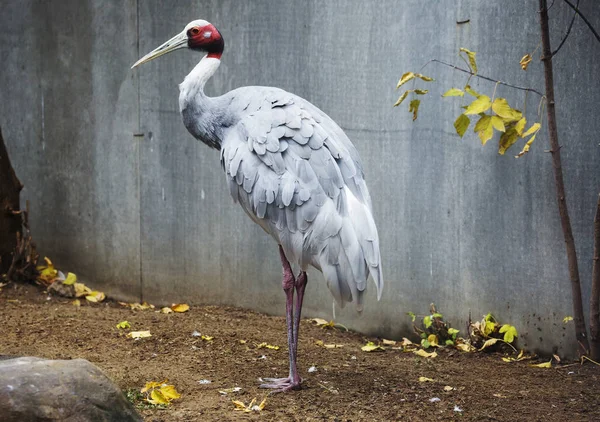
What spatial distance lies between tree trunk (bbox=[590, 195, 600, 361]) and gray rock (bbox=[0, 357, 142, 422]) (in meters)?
2.73

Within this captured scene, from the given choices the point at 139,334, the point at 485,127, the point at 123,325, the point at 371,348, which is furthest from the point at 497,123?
the point at 123,325

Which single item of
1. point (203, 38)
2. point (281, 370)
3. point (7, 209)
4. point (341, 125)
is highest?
point (203, 38)

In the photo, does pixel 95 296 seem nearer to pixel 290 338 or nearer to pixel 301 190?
pixel 290 338

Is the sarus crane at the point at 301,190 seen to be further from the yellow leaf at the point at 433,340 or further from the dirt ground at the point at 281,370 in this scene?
the yellow leaf at the point at 433,340

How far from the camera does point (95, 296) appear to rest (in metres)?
6.82

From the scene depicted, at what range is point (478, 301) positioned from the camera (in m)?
5.42

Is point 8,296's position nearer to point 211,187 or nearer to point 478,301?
point 211,187

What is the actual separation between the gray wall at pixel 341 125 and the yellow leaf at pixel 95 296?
0.32 feet

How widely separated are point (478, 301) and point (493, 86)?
53.2 inches

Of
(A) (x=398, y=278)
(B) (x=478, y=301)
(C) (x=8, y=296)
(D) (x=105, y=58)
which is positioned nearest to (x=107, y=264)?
(C) (x=8, y=296)

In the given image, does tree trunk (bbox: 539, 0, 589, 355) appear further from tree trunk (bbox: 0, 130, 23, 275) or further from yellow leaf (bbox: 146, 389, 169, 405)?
tree trunk (bbox: 0, 130, 23, 275)

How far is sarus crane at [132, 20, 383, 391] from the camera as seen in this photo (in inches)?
174

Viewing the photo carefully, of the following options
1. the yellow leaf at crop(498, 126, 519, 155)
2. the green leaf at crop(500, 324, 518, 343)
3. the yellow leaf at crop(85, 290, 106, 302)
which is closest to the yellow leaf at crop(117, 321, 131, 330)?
the yellow leaf at crop(85, 290, 106, 302)

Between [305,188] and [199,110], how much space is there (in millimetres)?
879
